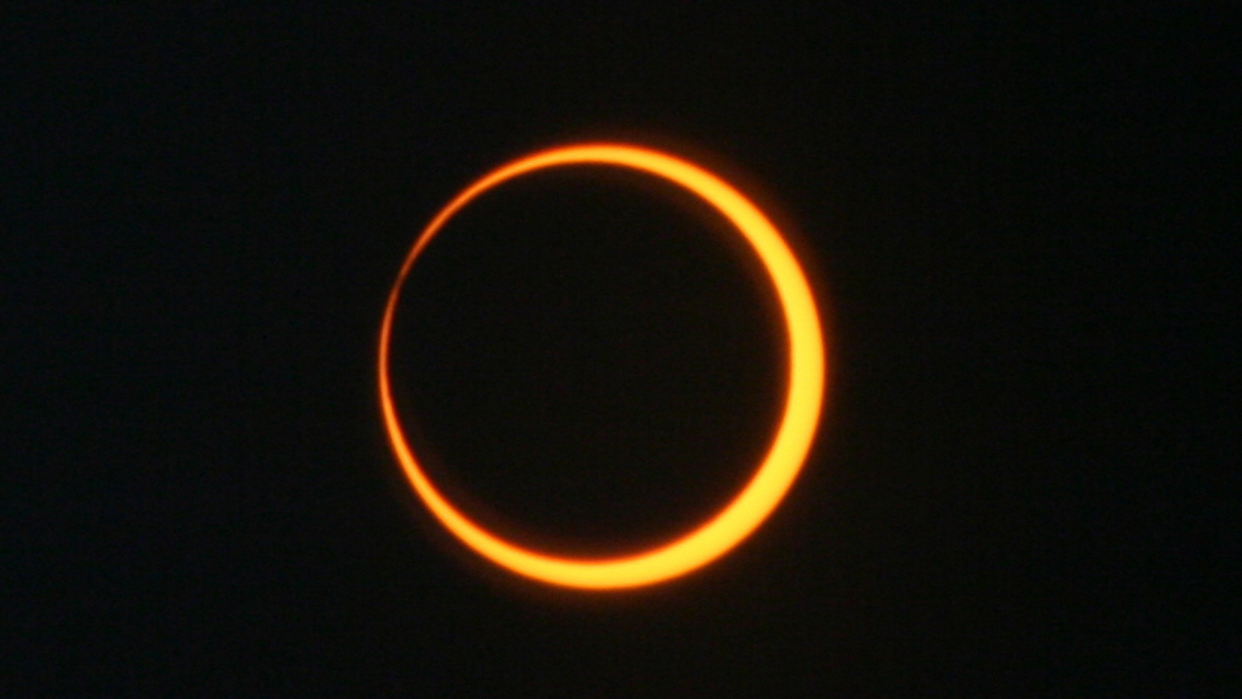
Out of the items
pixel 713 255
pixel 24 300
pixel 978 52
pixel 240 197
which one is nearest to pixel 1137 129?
pixel 978 52

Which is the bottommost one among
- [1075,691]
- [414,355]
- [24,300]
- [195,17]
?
[1075,691]

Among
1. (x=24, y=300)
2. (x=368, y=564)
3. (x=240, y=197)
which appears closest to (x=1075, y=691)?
(x=368, y=564)

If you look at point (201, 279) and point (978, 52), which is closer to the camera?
point (978, 52)

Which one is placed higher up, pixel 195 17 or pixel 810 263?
pixel 195 17

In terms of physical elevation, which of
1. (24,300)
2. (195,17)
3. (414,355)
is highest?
(195,17)

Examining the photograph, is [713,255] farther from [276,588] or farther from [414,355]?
[276,588]

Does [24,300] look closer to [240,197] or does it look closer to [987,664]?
[240,197]
